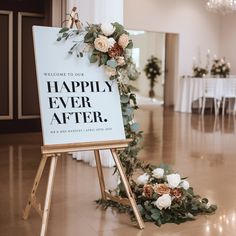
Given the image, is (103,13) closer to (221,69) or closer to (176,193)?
(176,193)

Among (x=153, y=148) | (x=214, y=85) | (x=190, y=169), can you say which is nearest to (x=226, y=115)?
(x=214, y=85)

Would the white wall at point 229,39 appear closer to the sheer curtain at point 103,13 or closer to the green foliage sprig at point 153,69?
the green foliage sprig at point 153,69

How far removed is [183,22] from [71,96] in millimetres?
11734

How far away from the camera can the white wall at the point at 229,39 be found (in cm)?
1435

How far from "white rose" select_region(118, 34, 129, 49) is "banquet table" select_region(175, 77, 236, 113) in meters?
9.66

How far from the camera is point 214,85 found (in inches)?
489

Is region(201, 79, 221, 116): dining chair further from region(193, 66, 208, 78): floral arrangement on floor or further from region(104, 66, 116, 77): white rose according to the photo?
region(104, 66, 116, 77): white rose

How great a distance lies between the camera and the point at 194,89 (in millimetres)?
12922

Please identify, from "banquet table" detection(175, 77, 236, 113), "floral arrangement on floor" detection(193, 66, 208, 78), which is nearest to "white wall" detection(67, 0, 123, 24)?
"banquet table" detection(175, 77, 236, 113)

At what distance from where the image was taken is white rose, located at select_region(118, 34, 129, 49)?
10.1ft

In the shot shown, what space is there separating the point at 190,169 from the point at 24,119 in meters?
4.00

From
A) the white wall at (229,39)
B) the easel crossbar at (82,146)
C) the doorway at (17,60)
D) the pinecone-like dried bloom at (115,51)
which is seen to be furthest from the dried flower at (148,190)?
the white wall at (229,39)

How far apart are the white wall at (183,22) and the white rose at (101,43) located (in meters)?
10.3

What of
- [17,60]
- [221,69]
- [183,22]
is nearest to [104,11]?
[17,60]
